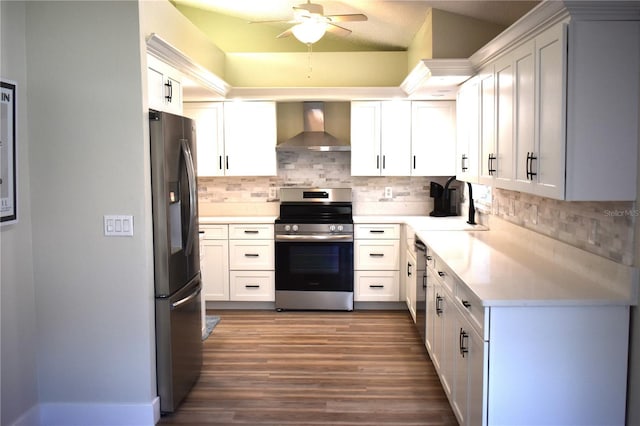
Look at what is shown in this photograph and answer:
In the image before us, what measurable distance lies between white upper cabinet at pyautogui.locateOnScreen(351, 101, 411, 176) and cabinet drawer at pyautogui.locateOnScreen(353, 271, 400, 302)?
3.38ft

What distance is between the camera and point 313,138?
19.1 feet

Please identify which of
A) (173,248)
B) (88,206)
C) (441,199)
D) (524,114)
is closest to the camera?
(524,114)

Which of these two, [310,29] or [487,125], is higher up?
[310,29]

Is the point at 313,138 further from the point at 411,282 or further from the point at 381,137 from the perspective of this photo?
the point at 411,282

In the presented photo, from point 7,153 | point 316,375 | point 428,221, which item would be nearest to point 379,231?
point 428,221

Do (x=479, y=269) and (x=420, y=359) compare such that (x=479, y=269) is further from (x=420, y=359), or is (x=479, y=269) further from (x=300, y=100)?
(x=300, y=100)

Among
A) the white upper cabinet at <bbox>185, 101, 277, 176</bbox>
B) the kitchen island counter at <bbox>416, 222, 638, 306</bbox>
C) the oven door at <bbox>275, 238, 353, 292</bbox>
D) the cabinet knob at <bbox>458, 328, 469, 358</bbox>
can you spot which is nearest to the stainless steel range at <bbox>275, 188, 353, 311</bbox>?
the oven door at <bbox>275, 238, 353, 292</bbox>

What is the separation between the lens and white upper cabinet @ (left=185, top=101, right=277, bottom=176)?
5730 mm

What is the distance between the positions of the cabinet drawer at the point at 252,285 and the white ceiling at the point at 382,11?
2.46 metres

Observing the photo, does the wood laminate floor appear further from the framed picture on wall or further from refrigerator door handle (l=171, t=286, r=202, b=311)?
the framed picture on wall

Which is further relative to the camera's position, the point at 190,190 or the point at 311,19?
the point at 311,19

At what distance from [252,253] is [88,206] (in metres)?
2.59

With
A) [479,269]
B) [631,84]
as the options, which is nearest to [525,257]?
[479,269]

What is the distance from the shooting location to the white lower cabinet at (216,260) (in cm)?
562
